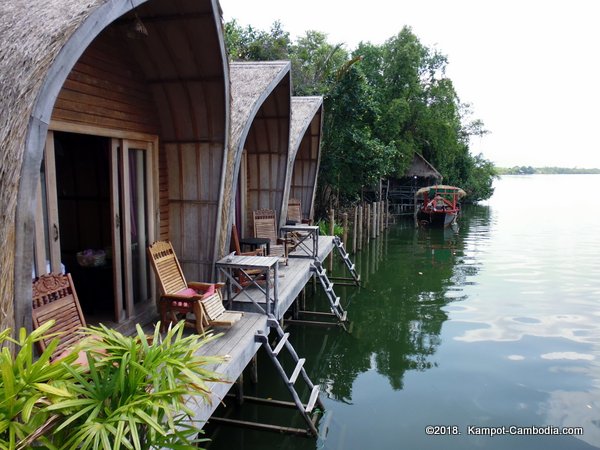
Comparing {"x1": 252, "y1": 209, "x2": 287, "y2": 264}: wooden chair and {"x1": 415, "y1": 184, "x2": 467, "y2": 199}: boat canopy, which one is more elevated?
{"x1": 415, "y1": 184, "x2": 467, "y2": 199}: boat canopy

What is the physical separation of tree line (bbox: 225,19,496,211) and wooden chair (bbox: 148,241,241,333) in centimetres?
1346

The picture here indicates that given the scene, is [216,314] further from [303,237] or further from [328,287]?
[303,237]

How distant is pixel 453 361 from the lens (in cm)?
816

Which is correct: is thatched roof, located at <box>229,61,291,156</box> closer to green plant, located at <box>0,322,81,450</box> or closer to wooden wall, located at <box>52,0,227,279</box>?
wooden wall, located at <box>52,0,227,279</box>

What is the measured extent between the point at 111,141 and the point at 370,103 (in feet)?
49.0

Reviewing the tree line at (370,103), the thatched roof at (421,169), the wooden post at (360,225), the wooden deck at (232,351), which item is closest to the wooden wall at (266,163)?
the wooden deck at (232,351)

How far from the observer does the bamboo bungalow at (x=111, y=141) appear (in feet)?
9.91

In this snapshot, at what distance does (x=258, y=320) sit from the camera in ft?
19.3

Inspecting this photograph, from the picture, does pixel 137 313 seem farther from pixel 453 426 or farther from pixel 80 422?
pixel 453 426

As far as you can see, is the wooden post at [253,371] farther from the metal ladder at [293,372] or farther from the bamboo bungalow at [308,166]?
the bamboo bungalow at [308,166]

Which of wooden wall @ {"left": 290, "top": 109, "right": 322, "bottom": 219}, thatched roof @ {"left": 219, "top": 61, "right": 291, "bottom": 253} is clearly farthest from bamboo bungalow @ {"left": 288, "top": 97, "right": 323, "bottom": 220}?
thatched roof @ {"left": 219, "top": 61, "right": 291, "bottom": 253}

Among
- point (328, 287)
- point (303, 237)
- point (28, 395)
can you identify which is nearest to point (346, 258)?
point (303, 237)

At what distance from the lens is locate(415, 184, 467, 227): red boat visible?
2473 centimetres

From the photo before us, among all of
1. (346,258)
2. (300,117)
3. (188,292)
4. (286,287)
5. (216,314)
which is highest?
(300,117)
